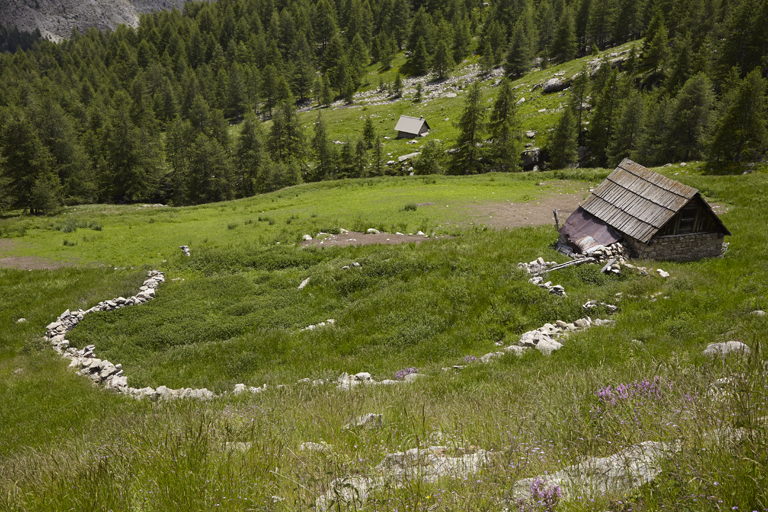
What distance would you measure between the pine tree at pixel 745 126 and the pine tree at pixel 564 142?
854 inches

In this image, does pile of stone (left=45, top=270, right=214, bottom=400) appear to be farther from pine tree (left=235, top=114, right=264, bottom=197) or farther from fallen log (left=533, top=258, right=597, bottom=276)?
pine tree (left=235, top=114, right=264, bottom=197)

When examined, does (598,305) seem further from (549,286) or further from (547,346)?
(547,346)

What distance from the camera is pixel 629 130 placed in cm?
5359

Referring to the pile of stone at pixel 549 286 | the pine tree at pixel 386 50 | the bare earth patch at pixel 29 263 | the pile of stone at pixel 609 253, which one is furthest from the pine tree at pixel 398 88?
the pile of stone at pixel 549 286

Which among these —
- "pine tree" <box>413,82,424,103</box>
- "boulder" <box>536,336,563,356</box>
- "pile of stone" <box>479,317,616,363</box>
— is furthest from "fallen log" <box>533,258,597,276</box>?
"pine tree" <box>413,82,424,103</box>

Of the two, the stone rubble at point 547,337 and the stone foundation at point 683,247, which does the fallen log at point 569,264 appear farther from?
the stone rubble at point 547,337

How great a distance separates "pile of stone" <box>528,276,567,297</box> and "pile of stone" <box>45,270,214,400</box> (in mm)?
11829

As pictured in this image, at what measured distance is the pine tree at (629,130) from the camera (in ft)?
172

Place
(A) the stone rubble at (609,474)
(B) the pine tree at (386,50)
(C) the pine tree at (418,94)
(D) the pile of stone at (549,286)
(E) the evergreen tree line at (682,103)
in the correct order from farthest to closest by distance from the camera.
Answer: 1. (B) the pine tree at (386,50)
2. (C) the pine tree at (418,94)
3. (E) the evergreen tree line at (682,103)
4. (D) the pile of stone at (549,286)
5. (A) the stone rubble at (609,474)

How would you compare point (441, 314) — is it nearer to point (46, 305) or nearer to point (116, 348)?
point (116, 348)

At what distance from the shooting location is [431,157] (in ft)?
202

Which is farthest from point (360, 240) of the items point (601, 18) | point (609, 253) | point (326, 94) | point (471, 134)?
point (601, 18)

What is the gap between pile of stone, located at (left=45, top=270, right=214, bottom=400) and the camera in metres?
10.7

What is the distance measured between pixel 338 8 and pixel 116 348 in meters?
193
